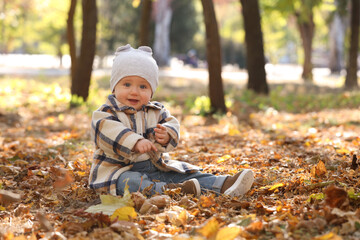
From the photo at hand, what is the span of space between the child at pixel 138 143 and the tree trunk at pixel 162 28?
92.6 ft

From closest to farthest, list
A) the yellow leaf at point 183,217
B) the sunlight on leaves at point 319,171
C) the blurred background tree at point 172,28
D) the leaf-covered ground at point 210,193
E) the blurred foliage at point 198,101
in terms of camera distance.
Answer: the leaf-covered ground at point 210,193, the yellow leaf at point 183,217, the sunlight on leaves at point 319,171, the blurred foliage at point 198,101, the blurred background tree at point 172,28

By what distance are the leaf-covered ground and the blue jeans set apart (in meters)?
0.15

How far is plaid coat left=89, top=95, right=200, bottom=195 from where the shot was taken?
314 cm

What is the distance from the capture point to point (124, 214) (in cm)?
262

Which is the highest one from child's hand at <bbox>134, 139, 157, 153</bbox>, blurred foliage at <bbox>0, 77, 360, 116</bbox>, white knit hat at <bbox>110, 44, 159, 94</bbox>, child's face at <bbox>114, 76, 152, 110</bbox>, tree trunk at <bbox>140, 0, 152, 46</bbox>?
tree trunk at <bbox>140, 0, 152, 46</bbox>

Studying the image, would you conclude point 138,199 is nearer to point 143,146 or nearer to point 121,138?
point 143,146

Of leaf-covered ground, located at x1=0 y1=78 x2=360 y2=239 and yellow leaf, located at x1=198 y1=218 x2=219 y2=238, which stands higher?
yellow leaf, located at x1=198 y1=218 x2=219 y2=238

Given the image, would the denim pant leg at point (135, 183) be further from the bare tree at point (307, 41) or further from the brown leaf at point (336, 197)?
the bare tree at point (307, 41)

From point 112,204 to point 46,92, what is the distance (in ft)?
28.4

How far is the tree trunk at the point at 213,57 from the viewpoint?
23.9 ft

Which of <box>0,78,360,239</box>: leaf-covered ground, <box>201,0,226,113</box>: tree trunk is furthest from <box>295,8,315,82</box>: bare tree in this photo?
<box>0,78,360,239</box>: leaf-covered ground

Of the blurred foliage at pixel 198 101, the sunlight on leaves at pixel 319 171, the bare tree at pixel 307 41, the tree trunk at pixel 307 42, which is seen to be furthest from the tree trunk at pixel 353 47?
the sunlight on leaves at pixel 319 171

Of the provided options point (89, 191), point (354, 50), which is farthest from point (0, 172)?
point (354, 50)

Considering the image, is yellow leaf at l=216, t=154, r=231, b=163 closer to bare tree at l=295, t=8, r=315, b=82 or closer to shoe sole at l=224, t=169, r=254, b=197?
shoe sole at l=224, t=169, r=254, b=197
